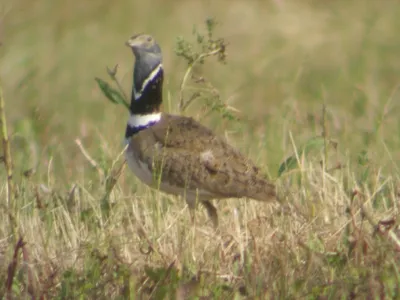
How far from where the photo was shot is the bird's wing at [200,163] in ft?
19.6

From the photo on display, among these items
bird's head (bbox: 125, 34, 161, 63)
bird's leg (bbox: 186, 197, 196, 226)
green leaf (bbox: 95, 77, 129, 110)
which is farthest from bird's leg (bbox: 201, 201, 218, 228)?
bird's head (bbox: 125, 34, 161, 63)

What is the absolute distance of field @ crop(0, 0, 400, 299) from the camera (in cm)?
496

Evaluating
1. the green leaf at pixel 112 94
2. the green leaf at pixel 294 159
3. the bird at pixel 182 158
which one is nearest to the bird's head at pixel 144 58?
the bird at pixel 182 158

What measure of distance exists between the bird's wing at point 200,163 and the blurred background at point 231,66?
146 cm

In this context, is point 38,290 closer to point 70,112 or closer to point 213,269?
point 213,269

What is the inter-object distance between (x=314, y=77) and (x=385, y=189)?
16.7 feet

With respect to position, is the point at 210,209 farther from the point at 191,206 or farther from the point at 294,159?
the point at 294,159

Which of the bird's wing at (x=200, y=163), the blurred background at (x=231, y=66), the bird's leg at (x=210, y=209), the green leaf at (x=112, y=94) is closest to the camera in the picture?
the bird's wing at (x=200, y=163)

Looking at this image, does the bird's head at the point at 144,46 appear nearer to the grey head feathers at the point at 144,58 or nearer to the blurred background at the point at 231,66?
the grey head feathers at the point at 144,58

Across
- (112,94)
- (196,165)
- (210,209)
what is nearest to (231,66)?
(112,94)

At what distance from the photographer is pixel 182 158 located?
604 centimetres

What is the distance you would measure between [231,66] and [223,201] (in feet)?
17.5

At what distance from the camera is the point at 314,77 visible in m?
11.4

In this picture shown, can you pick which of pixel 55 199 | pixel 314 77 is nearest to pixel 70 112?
pixel 314 77
